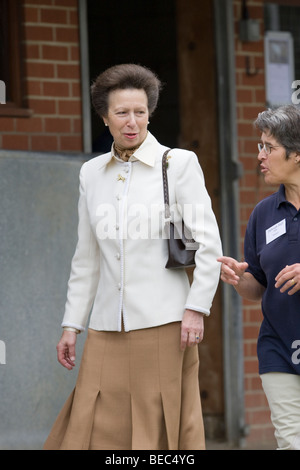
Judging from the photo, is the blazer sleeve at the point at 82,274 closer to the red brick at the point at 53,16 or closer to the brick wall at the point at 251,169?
the red brick at the point at 53,16

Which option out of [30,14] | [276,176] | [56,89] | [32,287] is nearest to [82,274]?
[276,176]

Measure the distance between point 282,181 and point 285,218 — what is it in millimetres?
161

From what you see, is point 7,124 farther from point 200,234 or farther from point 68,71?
point 200,234

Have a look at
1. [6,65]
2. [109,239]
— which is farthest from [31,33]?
[109,239]

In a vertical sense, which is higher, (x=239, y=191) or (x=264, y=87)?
(x=264, y=87)

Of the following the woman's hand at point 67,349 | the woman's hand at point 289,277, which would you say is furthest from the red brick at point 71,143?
the woman's hand at point 289,277

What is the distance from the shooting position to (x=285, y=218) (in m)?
4.73

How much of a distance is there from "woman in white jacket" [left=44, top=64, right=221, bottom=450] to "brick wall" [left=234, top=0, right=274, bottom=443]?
257cm

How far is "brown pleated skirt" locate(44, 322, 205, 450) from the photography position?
465 cm

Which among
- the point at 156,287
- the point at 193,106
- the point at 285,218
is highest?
the point at 193,106

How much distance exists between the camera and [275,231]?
4742mm

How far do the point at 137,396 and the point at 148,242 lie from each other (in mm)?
664

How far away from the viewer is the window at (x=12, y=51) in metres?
6.54
